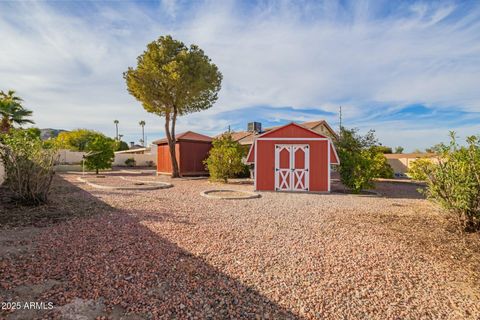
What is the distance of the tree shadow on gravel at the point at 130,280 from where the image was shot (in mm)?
2795

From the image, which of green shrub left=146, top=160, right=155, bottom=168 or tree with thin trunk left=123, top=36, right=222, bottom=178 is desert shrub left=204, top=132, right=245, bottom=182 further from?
green shrub left=146, top=160, right=155, bottom=168

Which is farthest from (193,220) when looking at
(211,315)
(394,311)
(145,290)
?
(394,311)

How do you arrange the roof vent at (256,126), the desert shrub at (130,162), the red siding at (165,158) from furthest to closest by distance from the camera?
the desert shrub at (130,162), the red siding at (165,158), the roof vent at (256,126)

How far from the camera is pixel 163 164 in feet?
70.4

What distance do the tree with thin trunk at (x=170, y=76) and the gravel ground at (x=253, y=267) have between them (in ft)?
40.9

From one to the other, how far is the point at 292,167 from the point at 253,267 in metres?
8.82

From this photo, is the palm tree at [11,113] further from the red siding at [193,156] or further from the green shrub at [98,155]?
the red siding at [193,156]

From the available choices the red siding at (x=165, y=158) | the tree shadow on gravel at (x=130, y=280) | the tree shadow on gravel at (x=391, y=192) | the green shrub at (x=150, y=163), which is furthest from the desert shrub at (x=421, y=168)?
the green shrub at (x=150, y=163)

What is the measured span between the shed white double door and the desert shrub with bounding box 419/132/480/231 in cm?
587

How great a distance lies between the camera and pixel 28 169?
290 inches

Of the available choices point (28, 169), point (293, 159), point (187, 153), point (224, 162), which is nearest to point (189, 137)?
point (187, 153)

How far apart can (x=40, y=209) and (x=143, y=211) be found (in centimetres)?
261

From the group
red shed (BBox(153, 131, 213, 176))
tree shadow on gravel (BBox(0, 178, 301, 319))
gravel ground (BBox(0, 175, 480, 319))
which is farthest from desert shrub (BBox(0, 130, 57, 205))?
red shed (BBox(153, 131, 213, 176))

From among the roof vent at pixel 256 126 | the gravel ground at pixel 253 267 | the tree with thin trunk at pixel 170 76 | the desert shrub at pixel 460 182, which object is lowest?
the gravel ground at pixel 253 267
